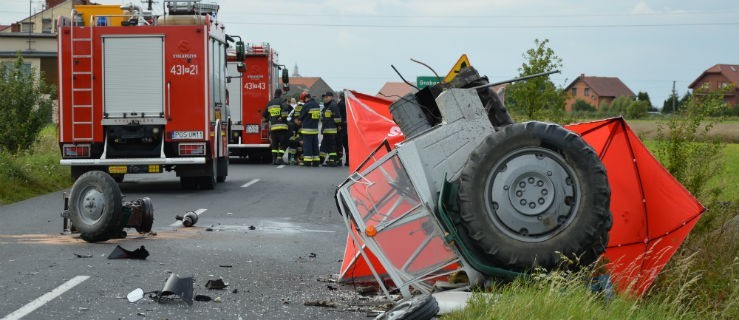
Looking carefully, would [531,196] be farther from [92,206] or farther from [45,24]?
[45,24]

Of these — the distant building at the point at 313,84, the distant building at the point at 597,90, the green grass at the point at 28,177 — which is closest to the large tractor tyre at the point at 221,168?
the green grass at the point at 28,177

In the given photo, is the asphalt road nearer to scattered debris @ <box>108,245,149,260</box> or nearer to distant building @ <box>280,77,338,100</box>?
scattered debris @ <box>108,245,149,260</box>

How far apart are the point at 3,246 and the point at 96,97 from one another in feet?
25.5

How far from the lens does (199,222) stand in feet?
43.2

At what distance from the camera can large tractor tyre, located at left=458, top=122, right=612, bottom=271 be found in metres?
6.44

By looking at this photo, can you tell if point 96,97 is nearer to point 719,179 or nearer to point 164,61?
point 164,61

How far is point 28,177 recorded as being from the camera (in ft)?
60.0

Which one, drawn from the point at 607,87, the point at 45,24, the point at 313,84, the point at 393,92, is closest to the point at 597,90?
the point at 607,87

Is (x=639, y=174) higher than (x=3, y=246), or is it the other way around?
(x=639, y=174)

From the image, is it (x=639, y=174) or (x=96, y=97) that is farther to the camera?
(x=96, y=97)

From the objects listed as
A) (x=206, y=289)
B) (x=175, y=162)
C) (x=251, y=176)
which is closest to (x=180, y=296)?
(x=206, y=289)

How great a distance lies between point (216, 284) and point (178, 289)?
61 centimetres

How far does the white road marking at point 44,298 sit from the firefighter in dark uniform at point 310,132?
1929 cm

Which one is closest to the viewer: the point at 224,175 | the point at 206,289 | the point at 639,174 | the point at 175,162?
the point at 639,174
